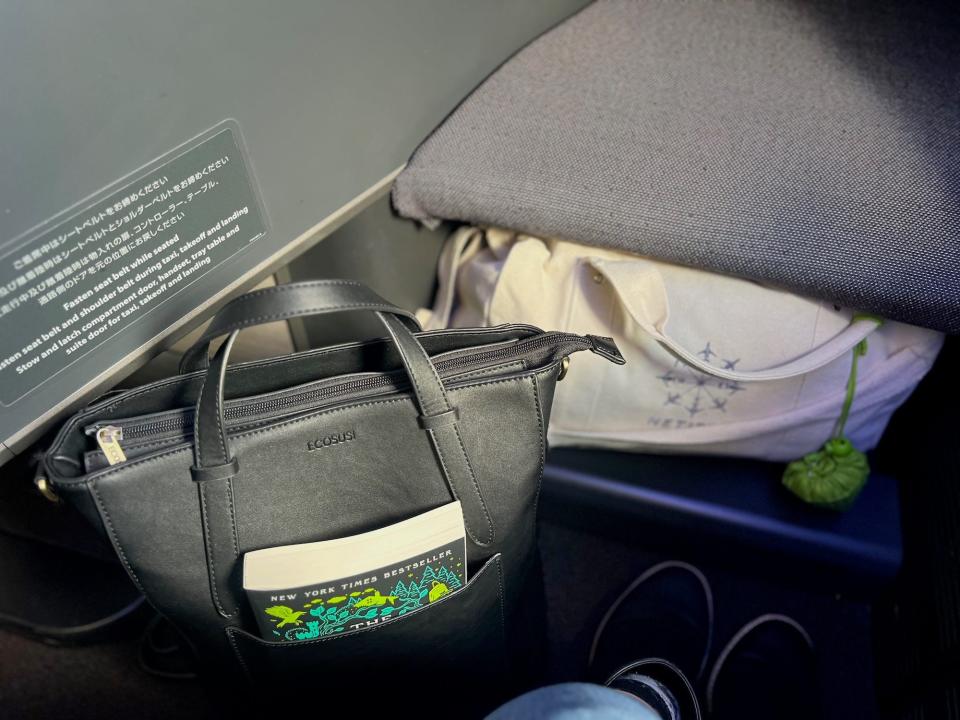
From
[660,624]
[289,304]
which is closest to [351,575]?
[289,304]

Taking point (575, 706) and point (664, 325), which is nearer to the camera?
point (575, 706)

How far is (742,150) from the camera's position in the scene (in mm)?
691

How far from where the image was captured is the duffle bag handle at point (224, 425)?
429 mm

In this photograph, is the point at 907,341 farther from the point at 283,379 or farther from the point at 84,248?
the point at 84,248

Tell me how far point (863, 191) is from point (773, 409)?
222 millimetres

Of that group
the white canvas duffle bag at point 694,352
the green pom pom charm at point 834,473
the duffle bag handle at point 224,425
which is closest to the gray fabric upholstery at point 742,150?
the white canvas duffle bag at point 694,352

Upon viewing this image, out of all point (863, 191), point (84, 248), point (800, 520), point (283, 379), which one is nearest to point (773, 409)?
point (800, 520)

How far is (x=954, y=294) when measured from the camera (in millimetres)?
586

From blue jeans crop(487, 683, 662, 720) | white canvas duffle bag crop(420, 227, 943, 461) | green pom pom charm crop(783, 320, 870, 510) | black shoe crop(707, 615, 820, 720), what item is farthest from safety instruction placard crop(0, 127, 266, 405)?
black shoe crop(707, 615, 820, 720)

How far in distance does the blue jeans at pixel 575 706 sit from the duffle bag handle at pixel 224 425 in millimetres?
132

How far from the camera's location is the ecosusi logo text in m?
0.48

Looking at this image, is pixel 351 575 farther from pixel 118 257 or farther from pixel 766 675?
pixel 766 675

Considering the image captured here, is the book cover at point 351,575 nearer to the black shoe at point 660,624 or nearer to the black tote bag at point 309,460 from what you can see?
the black tote bag at point 309,460

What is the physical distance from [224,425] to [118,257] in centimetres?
15
